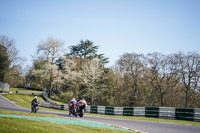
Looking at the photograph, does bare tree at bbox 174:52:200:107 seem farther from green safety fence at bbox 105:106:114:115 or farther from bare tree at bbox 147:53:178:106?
green safety fence at bbox 105:106:114:115

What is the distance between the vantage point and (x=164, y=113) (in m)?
22.5

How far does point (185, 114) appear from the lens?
2030 centimetres

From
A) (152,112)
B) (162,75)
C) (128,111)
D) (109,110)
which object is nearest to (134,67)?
(162,75)

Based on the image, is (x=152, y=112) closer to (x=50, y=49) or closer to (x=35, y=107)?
(x=35, y=107)

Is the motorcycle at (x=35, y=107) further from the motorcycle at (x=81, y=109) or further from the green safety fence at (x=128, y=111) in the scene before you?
the green safety fence at (x=128, y=111)

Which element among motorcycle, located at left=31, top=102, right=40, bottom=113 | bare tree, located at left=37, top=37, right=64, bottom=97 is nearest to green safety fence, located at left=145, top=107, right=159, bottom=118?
motorcycle, located at left=31, top=102, right=40, bottom=113

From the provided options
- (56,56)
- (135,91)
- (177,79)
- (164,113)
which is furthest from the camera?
(56,56)

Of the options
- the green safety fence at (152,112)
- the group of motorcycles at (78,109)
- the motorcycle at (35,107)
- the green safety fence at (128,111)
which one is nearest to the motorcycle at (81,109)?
the group of motorcycles at (78,109)

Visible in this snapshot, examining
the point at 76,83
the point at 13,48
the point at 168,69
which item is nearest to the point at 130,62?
the point at 168,69

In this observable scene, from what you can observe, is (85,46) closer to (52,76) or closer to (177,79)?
(52,76)

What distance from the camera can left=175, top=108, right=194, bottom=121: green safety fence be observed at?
19.6 metres

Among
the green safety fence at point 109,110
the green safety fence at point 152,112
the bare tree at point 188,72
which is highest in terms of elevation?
the bare tree at point 188,72

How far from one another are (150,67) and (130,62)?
14.6ft

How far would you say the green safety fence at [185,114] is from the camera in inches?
773
